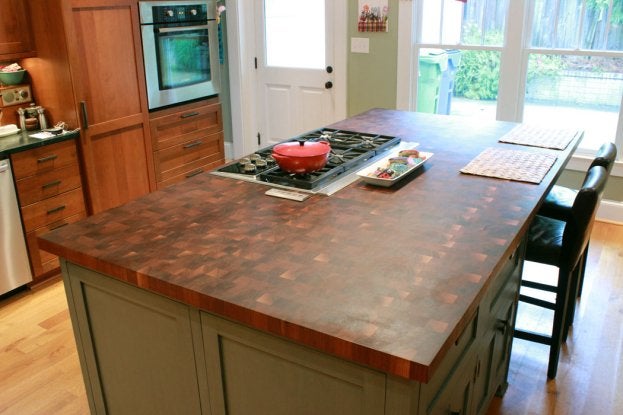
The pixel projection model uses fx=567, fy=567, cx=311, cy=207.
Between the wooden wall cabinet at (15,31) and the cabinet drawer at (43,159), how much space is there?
58 cm

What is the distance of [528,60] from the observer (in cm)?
404

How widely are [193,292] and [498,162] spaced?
147cm

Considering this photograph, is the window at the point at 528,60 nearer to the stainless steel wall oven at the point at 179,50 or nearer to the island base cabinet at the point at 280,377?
the stainless steel wall oven at the point at 179,50

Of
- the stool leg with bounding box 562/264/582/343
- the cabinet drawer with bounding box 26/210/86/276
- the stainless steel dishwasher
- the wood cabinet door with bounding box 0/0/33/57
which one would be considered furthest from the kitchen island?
the wood cabinet door with bounding box 0/0/33/57

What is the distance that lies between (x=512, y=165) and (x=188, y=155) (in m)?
2.66

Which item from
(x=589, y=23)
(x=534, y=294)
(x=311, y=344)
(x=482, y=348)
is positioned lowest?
(x=534, y=294)

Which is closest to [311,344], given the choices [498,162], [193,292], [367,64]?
[193,292]

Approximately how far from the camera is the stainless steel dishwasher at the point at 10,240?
9.77 ft

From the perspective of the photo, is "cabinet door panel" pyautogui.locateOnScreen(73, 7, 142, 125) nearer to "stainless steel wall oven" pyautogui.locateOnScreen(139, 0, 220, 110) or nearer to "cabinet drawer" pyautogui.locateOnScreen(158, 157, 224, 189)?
"stainless steel wall oven" pyautogui.locateOnScreen(139, 0, 220, 110)

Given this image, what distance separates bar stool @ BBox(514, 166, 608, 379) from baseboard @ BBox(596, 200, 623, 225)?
1.66m

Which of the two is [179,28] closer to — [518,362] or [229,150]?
[229,150]

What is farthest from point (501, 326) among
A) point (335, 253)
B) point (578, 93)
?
point (578, 93)

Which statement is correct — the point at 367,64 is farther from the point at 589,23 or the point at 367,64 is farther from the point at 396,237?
the point at 396,237

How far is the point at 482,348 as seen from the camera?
70.1 inches
